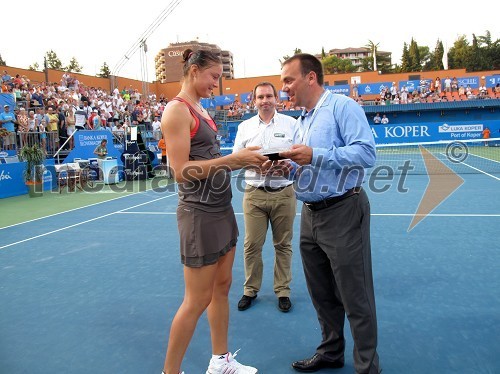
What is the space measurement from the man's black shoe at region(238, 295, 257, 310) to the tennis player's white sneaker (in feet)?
3.94

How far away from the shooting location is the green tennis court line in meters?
10.3

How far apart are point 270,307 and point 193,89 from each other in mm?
2591

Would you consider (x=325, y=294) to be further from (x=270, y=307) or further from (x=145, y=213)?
(x=145, y=213)

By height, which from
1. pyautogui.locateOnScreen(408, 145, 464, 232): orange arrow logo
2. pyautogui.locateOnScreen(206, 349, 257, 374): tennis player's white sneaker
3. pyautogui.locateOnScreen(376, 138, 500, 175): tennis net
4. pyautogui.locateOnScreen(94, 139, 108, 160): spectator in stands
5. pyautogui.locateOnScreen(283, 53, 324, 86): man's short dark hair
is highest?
pyautogui.locateOnScreen(94, 139, 108, 160): spectator in stands

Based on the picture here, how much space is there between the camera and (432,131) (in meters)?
24.8

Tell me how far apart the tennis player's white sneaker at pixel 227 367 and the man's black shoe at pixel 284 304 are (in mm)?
1135

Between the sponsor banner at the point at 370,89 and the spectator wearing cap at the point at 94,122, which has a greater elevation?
the sponsor banner at the point at 370,89

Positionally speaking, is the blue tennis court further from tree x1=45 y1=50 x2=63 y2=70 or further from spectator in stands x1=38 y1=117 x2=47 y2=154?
tree x1=45 y1=50 x2=63 y2=70

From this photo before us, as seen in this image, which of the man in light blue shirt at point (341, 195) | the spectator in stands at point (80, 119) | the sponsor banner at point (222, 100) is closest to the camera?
the man in light blue shirt at point (341, 195)

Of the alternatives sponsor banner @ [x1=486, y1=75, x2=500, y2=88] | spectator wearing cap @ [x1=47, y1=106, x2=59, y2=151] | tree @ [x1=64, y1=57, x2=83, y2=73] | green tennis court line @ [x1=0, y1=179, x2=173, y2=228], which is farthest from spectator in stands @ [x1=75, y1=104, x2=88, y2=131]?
tree @ [x1=64, y1=57, x2=83, y2=73]

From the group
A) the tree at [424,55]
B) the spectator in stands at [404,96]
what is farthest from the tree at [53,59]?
the tree at [424,55]

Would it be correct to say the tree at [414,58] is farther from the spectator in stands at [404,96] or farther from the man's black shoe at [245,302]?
the man's black shoe at [245,302]

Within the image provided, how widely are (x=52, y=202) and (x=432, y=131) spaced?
20.6 metres

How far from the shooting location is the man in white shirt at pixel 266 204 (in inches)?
177
